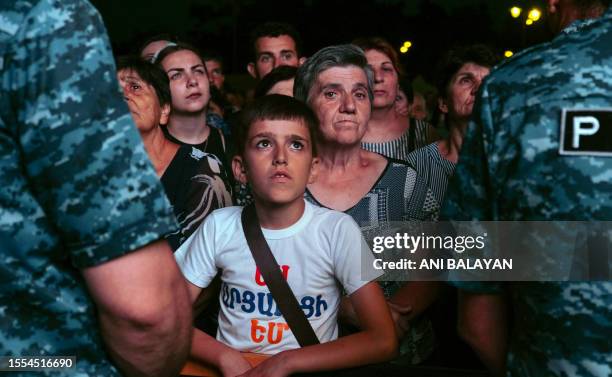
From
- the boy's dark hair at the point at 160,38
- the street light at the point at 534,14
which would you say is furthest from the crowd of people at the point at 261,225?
the street light at the point at 534,14

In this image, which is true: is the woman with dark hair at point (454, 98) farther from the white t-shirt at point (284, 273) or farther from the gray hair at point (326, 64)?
the white t-shirt at point (284, 273)

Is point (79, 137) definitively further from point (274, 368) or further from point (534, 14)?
point (534, 14)

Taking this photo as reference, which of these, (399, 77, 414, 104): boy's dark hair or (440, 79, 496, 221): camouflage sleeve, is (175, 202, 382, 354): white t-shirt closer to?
(440, 79, 496, 221): camouflage sleeve

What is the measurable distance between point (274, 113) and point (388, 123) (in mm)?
1885

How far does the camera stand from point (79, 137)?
3.59ft

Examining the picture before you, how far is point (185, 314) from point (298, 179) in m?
1.32

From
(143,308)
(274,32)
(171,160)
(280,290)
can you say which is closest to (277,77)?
(171,160)

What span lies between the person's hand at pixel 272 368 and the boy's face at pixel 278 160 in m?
0.56

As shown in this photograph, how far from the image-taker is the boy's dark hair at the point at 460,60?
401 centimetres

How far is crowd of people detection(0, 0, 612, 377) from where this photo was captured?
111cm

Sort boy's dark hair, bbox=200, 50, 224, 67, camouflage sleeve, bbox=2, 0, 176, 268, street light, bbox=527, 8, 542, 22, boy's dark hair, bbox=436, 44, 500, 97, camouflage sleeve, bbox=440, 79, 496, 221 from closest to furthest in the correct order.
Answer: camouflage sleeve, bbox=2, 0, 176, 268, camouflage sleeve, bbox=440, 79, 496, 221, boy's dark hair, bbox=436, 44, 500, 97, boy's dark hair, bbox=200, 50, 224, 67, street light, bbox=527, 8, 542, 22

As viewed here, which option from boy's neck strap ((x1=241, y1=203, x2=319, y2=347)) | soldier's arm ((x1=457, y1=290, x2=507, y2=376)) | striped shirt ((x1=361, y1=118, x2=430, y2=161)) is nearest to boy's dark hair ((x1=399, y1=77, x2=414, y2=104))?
striped shirt ((x1=361, y1=118, x2=430, y2=161))

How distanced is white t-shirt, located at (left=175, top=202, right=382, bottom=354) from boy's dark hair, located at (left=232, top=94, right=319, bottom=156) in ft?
1.24

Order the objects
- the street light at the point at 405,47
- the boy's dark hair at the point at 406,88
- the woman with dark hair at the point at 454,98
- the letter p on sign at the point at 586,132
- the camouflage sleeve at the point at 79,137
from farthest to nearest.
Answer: the street light at the point at 405,47, the boy's dark hair at the point at 406,88, the woman with dark hair at the point at 454,98, the letter p on sign at the point at 586,132, the camouflage sleeve at the point at 79,137
